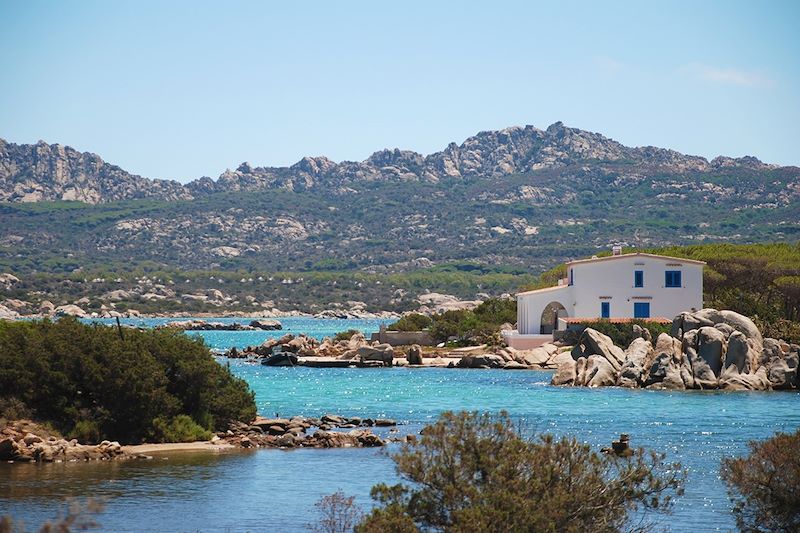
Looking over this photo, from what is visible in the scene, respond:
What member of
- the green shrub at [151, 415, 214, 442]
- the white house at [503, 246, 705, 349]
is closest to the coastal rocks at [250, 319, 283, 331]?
the white house at [503, 246, 705, 349]

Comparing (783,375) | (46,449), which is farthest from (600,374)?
(46,449)

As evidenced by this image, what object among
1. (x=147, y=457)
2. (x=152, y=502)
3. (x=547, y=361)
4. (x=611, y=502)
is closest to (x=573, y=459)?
(x=611, y=502)

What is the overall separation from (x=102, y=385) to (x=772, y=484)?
1780 centimetres

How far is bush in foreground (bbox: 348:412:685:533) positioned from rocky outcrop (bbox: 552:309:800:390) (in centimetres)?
3258

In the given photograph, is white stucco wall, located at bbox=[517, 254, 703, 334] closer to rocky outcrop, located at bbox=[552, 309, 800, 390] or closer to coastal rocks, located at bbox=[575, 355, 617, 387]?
rocky outcrop, located at bbox=[552, 309, 800, 390]

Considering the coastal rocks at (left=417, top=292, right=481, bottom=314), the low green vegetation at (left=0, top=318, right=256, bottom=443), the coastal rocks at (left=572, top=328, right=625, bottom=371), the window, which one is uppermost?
the coastal rocks at (left=417, top=292, right=481, bottom=314)

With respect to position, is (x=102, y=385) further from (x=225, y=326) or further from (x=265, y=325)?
(x=265, y=325)

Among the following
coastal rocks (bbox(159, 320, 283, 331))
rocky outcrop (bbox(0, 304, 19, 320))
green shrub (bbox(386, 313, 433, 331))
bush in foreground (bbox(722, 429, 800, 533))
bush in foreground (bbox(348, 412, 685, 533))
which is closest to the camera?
bush in foreground (bbox(348, 412, 685, 533))

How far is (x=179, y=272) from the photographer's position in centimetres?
19562

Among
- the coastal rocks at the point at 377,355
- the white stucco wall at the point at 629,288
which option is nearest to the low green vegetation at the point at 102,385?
the coastal rocks at the point at 377,355

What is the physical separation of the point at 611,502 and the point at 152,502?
9.91 meters

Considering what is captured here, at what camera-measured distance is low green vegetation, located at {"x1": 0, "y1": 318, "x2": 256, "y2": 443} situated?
29.2 metres

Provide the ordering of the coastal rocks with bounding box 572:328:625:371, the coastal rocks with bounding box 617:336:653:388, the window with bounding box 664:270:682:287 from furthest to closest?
the window with bounding box 664:270:682:287 < the coastal rocks with bounding box 572:328:625:371 < the coastal rocks with bounding box 617:336:653:388

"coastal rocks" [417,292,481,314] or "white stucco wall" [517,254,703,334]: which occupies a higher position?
"coastal rocks" [417,292,481,314]
